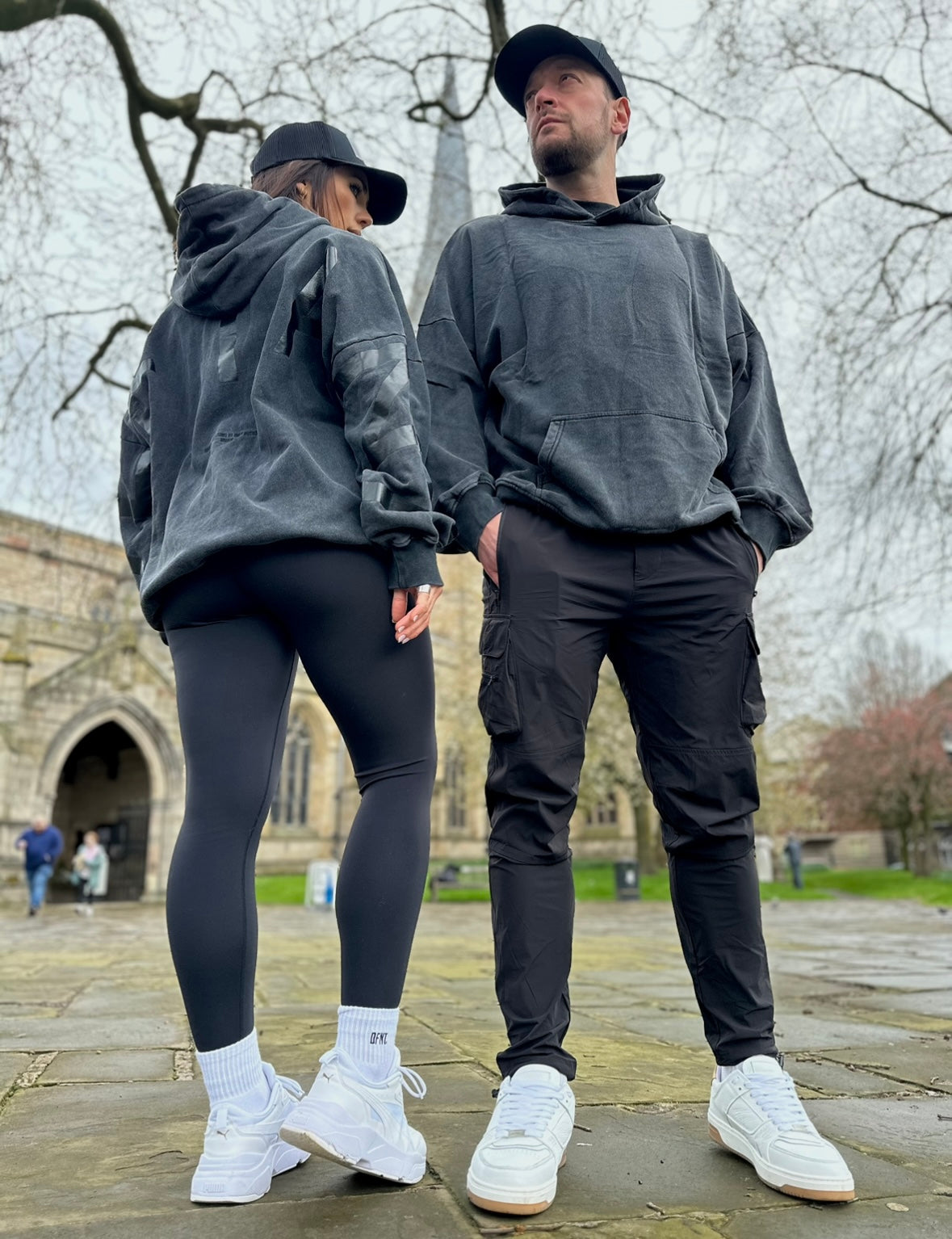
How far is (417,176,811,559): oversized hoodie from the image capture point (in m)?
2.10

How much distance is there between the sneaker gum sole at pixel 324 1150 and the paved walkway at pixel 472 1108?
1.3 inches

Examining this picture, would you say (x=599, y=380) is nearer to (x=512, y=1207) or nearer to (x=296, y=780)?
(x=512, y=1207)

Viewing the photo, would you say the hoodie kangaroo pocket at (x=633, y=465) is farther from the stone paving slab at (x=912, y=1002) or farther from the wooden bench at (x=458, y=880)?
the wooden bench at (x=458, y=880)

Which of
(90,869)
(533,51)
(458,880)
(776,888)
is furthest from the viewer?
(776,888)

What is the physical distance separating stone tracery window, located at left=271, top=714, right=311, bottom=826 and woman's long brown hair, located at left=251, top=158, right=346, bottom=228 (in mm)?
29108

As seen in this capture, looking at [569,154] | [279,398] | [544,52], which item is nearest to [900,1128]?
[279,398]

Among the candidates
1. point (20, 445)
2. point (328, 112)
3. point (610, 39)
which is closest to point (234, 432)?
point (610, 39)

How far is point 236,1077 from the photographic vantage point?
178cm

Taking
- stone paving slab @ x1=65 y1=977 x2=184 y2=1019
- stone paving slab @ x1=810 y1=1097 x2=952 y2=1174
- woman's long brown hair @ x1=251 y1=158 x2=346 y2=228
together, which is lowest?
stone paving slab @ x1=65 y1=977 x2=184 y2=1019

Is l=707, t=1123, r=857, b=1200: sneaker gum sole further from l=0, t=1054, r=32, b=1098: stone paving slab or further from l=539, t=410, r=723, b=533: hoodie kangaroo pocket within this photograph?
l=0, t=1054, r=32, b=1098: stone paving slab

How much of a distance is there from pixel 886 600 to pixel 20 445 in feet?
23.1

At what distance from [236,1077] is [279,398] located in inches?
49.7

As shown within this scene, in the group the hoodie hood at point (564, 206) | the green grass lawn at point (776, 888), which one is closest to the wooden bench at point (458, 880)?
the green grass lawn at point (776, 888)

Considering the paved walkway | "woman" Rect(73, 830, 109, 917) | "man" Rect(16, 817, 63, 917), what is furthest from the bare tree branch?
"woman" Rect(73, 830, 109, 917)
